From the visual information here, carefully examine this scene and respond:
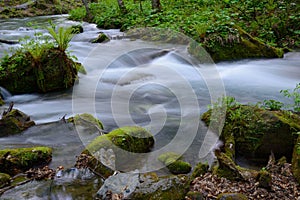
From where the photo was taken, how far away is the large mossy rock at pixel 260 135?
181 inches

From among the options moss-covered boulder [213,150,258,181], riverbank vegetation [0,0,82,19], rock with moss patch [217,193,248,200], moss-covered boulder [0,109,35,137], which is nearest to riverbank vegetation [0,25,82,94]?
moss-covered boulder [0,109,35,137]

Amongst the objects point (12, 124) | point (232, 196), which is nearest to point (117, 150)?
point (232, 196)

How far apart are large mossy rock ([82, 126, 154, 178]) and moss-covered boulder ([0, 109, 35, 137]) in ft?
5.71

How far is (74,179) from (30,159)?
0.78 meters

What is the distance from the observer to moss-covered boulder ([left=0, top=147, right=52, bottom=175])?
13.4ft

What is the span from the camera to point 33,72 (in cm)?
739

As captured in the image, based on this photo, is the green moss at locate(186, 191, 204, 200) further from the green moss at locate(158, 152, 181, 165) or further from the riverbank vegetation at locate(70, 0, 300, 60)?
the riverbank vegetation at locate(70, 0, 300, 60)

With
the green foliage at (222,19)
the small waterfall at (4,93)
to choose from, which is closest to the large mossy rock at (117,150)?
the small waterfall at (4,93)

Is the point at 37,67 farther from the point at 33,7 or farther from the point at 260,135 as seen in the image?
the point at 33,7

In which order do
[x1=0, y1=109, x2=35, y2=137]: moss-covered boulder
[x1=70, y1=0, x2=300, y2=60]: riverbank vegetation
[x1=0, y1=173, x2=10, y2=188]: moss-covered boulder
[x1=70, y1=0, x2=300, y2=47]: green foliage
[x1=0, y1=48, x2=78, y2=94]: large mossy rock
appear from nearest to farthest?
[x1=0, y1=173, x2=10, y2=188]: moss-covered boulder < [x1=0, y1=109, x2=35, y2=137]: moss-covered boulder < [x1=0, y1=48, x2=78, y2=94]: large mossy rock < [x1=70, y1=0, x2=300, y2=60]: riverbank vegetation < [x1=70, y1=0, x2=300, y2=47]: green foliage

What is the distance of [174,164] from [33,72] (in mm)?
4808

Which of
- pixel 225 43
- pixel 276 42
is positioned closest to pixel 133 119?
pixel 225 43

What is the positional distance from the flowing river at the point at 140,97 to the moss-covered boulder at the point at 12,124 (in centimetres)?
14

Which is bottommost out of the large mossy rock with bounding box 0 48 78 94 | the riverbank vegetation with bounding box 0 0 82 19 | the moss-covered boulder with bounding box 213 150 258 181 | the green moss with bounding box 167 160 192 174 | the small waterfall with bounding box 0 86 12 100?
the green moss with bounding box 167 160 192 174
